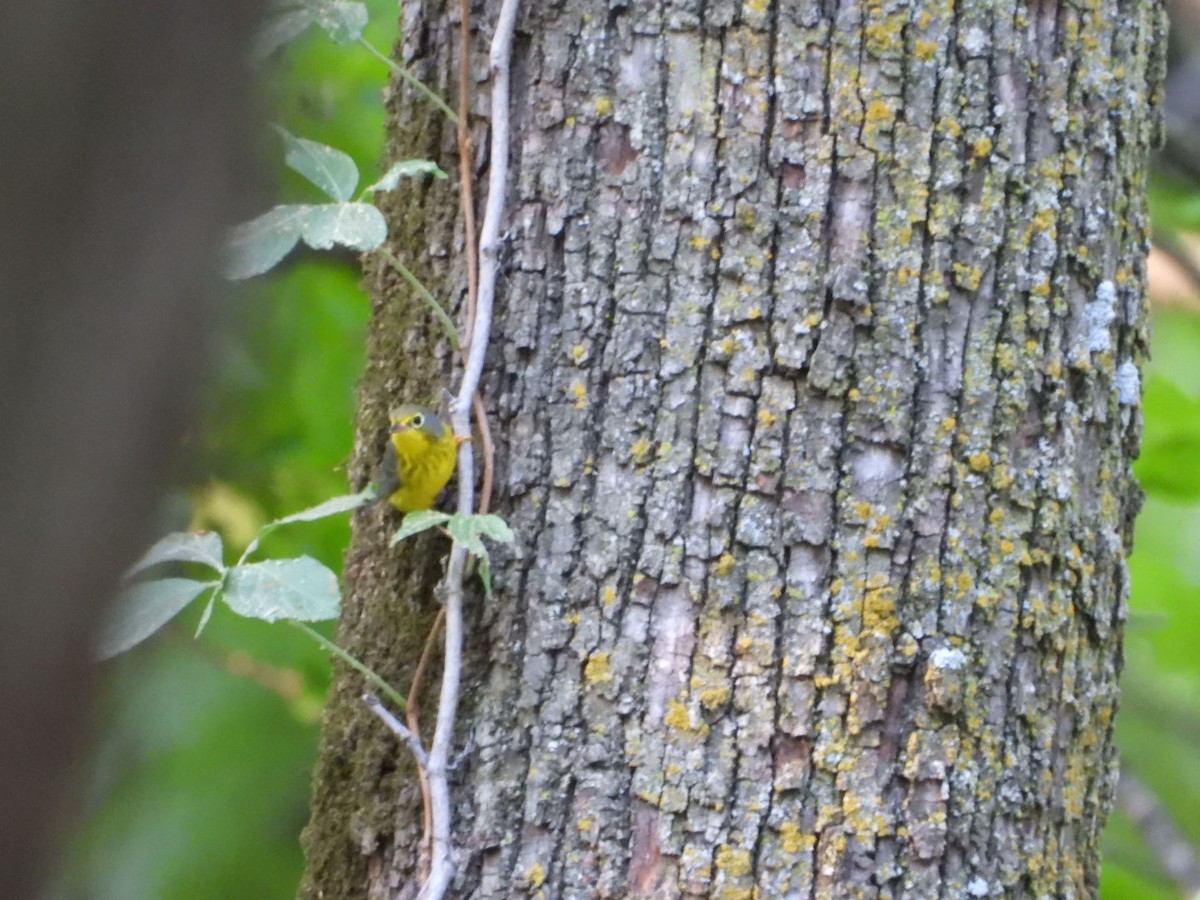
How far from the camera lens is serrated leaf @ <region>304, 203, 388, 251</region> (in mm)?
1860

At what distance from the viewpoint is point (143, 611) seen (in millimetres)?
1419

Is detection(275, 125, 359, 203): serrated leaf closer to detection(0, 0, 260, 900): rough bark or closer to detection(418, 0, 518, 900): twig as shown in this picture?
detection(418, 0, 518, 900): twig

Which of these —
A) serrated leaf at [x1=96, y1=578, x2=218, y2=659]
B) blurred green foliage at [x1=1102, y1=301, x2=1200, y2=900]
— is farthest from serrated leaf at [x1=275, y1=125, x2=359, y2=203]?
blurred green foliage at [x1=1102, y1=301, x2=1200, y2=900]

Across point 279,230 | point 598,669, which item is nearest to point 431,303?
point 279,230

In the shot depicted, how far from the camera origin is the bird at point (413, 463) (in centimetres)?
199

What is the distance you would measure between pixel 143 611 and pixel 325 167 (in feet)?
2.73

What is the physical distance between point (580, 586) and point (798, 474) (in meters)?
0.34

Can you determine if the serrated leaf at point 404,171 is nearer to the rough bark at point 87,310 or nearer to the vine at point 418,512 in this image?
the vine at point 418,512

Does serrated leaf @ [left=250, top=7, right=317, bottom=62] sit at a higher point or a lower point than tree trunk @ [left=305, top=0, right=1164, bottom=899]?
higher

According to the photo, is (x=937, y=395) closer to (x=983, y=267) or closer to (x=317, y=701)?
(x=983, y=267)

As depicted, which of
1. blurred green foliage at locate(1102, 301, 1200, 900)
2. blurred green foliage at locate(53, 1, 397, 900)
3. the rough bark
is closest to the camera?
the rough bark

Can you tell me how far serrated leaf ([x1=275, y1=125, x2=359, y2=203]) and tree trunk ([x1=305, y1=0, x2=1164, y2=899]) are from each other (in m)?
0.29

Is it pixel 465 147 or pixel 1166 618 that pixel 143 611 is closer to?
pixel 465 147

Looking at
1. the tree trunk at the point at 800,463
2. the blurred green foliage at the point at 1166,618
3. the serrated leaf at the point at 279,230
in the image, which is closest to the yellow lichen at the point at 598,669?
the tree trunk at the point at 800,463
